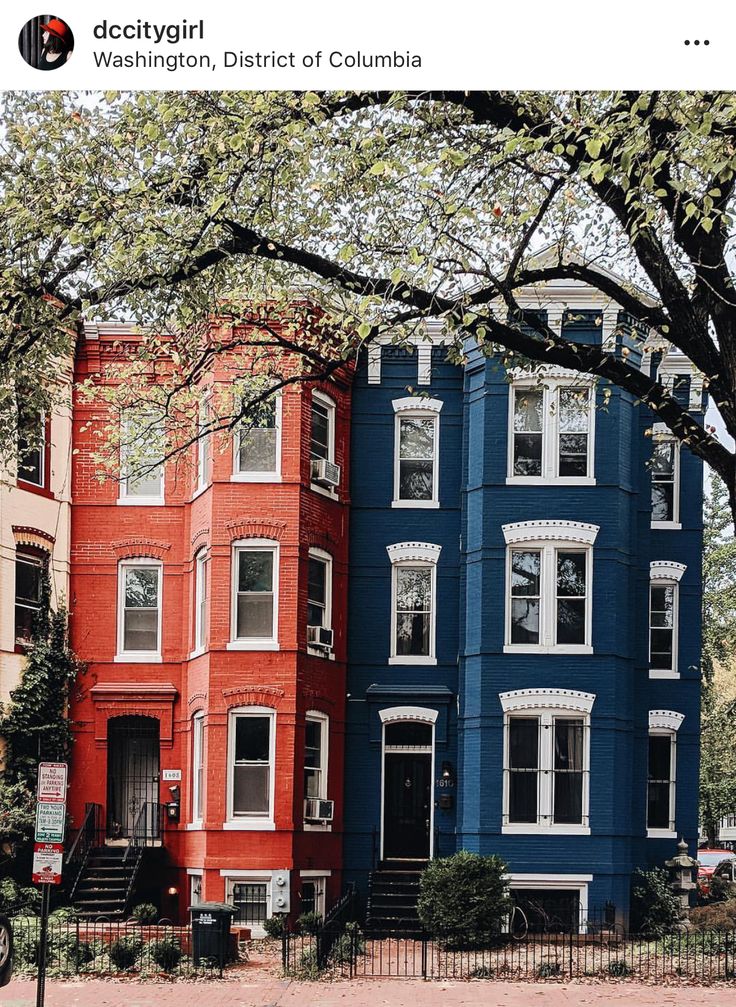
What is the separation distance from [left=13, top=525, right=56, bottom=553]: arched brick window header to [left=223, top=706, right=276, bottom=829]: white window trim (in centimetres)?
486

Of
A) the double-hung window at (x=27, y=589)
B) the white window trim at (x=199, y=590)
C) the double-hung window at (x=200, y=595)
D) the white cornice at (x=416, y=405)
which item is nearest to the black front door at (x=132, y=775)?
the white window trim at (x=199, y=590)

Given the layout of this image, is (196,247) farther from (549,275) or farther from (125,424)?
(125,424)

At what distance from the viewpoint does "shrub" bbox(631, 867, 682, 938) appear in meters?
25.4

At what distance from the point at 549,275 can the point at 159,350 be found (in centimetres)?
577

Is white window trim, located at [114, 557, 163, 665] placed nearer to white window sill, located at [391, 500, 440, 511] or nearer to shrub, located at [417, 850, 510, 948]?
white window sill, located at [391, 500, 440, 511]

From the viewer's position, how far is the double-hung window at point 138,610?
28031 millimetres

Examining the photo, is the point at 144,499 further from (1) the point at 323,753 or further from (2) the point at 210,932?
(2) the point at 210,932

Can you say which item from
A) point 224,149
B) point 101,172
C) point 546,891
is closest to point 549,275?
point 224,149

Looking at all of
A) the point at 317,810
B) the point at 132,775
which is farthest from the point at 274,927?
the point at 132,775

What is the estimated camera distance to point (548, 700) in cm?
2616

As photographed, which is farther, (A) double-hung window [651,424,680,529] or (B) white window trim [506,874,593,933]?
(A) double-hung window [651,424,680,529]

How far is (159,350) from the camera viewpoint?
57.6 feet

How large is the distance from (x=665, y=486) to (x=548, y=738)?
5851 millimetres
